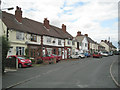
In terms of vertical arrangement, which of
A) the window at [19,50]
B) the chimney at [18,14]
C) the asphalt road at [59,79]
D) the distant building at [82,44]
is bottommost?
the asphalt road at [59,79]

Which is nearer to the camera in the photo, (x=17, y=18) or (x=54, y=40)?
(x=17, y=18)

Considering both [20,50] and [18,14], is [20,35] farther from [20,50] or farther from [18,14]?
[18,14]

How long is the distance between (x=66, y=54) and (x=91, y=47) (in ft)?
101

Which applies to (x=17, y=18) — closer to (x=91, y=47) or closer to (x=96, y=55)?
(x=96, y=55)

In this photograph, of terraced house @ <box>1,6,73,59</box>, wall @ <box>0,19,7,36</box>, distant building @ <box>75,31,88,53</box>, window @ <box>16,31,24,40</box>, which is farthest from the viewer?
distant building @ <box>75,31,88,53</box>

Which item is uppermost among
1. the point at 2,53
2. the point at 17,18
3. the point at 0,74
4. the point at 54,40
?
the point at 17,18

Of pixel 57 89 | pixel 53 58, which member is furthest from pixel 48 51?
pixel 57 89

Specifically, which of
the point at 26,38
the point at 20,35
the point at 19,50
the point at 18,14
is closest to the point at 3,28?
the point at 20,35

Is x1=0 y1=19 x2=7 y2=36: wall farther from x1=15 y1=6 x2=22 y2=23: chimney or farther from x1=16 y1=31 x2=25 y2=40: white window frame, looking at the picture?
x1=15 y1=6 x2=22 y2=23: chimney

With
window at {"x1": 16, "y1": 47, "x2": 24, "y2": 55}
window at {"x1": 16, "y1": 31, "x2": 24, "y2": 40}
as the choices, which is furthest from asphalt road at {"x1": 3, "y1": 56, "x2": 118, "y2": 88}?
window at {"x1": 16, "y1": 31, "x2": 24, "y2": 40}

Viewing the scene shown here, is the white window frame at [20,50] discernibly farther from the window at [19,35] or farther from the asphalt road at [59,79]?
the asphalt road at [59,79]

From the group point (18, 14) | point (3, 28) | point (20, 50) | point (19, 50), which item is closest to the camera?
point (3, 28)

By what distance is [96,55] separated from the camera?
147 feet

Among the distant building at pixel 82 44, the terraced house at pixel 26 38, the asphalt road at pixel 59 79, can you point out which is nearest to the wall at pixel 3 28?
the terraced house at pixel 26 38
